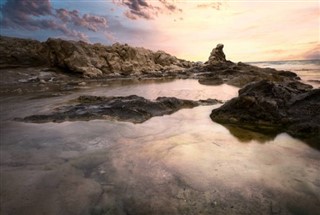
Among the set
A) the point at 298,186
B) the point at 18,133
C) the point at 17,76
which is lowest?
the point at 17,76

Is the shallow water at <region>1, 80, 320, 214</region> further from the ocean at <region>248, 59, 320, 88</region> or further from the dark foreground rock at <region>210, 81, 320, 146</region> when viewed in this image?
the ocean at <region>248, 59, 320, 88</region>

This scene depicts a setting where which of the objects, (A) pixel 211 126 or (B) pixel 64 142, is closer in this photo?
(B) pixel 64 142

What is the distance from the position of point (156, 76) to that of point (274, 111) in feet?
87.2

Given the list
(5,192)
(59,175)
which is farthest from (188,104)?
(5,192)

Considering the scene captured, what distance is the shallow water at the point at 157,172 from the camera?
2.91m

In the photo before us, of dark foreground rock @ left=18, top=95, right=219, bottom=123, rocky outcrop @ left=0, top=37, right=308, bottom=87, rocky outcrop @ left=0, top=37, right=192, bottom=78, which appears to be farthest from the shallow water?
rocky outcrop @ left=0, top=37, right=192, bottom=78

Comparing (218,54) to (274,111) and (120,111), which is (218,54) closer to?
(120,111)

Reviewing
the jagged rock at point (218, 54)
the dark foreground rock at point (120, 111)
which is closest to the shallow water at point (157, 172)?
the dark foreground rock at point (120, 111)

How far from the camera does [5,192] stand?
330 cm

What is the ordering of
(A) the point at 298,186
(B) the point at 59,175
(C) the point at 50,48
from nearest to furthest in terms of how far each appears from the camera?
(A) the point at 298,186
(B) the point at 59,175
(C) the point at 50,48

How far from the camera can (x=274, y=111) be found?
20.9ft

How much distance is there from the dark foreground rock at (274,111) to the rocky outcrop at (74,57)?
2914 centimetres

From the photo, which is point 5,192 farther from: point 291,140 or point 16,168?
point 291,140

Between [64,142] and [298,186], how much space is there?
4026mm
